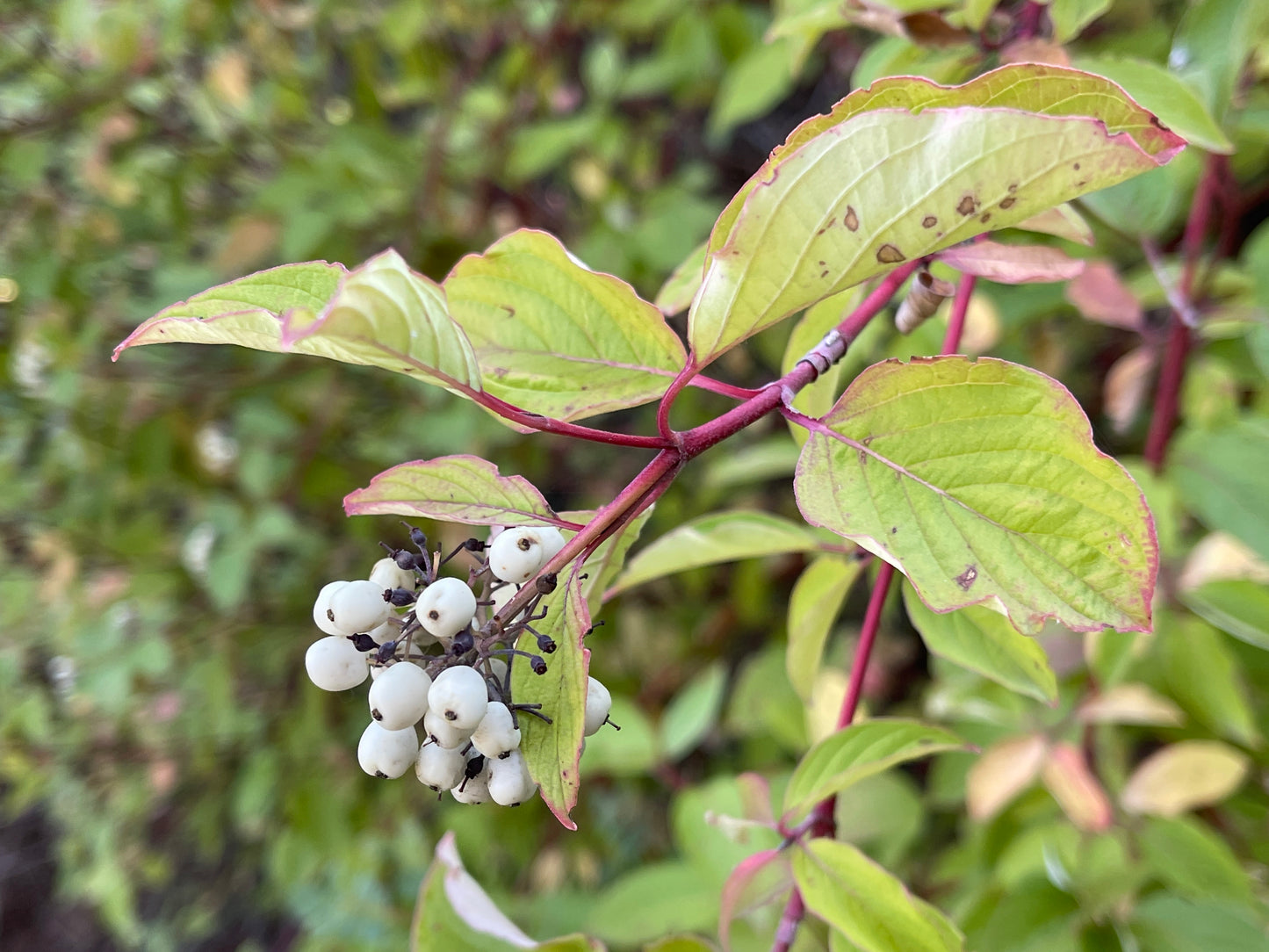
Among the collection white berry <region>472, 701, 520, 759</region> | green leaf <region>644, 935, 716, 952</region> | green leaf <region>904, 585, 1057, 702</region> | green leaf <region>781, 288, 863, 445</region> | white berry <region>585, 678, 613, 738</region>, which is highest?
green leaf <region>781, 288, 863, 445</region>

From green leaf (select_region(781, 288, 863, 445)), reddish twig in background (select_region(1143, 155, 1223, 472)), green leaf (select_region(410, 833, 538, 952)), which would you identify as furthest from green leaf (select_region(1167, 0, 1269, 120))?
green leaf (select_region(410, 833, 538, 952))

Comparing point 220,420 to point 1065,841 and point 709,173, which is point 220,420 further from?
point 1065,841

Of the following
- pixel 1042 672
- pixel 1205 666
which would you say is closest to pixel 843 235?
pixel 1042 672

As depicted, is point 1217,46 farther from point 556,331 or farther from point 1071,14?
point 556,331

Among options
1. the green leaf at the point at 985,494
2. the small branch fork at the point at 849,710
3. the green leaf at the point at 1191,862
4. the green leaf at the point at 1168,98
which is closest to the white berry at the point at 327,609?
the green leaf at the point at 985,494

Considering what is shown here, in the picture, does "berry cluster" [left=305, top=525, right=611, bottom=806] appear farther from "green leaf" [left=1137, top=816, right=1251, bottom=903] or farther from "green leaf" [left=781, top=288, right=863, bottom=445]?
"green leaf" [left=1137, top=816, right=1251, bottom=903]

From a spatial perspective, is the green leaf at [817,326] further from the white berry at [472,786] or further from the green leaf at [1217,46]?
the green leaf at [1217,46]

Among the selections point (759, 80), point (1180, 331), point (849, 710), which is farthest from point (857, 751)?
point (759, 80)
